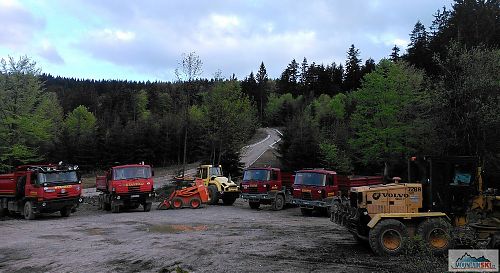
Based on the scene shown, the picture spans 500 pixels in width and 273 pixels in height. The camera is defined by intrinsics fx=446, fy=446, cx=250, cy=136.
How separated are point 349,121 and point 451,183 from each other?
149ft

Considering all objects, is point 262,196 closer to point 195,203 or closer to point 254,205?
point 254,205

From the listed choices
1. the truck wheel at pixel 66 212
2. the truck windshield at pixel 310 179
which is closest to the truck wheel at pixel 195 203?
Answer: the truck windshield at pixel 310 179

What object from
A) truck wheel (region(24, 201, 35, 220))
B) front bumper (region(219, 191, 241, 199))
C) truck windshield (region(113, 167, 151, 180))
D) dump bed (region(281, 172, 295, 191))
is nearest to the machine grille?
truck windshield (region(113, 167, 151, 180))

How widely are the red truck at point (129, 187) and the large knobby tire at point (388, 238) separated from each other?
16.4 metres

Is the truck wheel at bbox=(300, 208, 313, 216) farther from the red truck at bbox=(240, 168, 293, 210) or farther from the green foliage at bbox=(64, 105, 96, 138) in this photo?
the green foliage at bbox=(64, 105, 96, 138)

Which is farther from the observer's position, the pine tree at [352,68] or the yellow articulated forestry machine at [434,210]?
the pine tree at [352,68]

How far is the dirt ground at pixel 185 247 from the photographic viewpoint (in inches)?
440

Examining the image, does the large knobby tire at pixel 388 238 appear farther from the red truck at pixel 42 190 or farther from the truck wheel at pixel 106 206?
the truck wheel at pixel 106 206

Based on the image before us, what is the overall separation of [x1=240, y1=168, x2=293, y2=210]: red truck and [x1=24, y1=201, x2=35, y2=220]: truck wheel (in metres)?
11.8

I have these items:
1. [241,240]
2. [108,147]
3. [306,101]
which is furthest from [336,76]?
[241,240]

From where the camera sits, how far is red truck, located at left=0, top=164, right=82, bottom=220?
23.4m

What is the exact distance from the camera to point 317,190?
23609 mm

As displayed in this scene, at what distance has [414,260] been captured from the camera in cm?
1136

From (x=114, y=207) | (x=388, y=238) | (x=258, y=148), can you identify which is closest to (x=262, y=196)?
(x=114, y=207)
